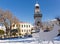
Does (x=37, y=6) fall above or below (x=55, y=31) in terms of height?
above

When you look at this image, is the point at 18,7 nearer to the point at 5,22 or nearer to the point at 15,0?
the point at 15,0

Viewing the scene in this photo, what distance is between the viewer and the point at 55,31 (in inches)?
126

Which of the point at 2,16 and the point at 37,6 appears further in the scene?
the point at 37,6

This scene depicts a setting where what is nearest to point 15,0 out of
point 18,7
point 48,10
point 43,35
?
point 18,7

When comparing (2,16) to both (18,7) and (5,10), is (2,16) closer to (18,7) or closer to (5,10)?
(5,10)

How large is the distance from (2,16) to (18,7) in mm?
6163

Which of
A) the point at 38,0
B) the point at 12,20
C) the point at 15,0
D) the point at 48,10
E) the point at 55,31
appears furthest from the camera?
the point at 38,0

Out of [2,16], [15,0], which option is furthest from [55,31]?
[15,0]

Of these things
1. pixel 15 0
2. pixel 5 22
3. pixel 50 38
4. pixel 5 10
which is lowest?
pixel 50 38

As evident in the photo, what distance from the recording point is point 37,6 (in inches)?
982

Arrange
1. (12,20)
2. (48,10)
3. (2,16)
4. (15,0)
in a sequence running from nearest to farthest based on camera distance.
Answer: (2,16)
(12,20)
(15,0)
(48,10)

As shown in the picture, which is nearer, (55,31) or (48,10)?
(55,31)

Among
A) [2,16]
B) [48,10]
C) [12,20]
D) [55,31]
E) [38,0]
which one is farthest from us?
[38,0]

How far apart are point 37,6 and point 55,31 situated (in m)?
21.9
